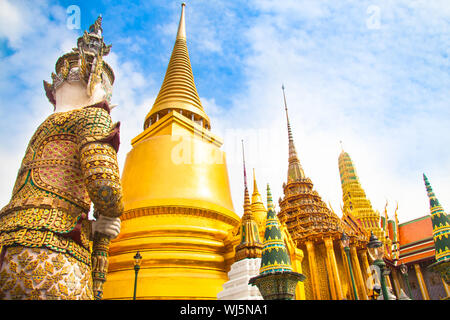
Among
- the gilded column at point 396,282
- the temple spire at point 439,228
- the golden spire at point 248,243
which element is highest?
the gilded column at point 396,282

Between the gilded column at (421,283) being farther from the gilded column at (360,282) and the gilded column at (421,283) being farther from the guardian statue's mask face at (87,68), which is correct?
the guardian statue's mask face at (87,68)

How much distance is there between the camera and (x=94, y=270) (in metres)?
3.76

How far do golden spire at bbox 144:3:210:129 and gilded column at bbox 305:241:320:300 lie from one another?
7198mm

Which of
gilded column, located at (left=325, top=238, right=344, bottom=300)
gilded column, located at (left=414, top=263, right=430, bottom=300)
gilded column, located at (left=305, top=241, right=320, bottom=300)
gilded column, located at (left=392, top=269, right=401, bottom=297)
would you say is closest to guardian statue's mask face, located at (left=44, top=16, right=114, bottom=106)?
gilded column, located at (left=305, top=241, right=320, bottom=300)

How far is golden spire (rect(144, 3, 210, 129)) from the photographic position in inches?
587

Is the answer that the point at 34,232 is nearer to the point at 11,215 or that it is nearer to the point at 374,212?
the point at 11,215

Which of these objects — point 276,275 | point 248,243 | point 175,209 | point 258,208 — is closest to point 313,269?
point 258,208

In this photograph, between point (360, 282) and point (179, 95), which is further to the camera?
point (360, 282)

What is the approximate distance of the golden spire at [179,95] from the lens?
14.9 metres

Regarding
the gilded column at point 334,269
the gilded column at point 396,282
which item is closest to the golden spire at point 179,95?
the gilded column at point 334,269

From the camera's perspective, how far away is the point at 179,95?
Answer: 15.4 m

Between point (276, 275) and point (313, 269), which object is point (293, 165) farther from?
point (276, 275)

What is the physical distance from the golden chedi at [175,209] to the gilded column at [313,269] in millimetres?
4958

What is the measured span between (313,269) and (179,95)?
972cm
